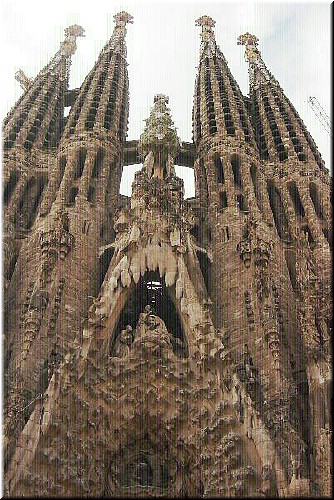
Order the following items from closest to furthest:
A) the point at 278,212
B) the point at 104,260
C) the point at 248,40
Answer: the point at 104,260, the point at 278,212, the point at 248,40

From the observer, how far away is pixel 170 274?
1889 centimetres

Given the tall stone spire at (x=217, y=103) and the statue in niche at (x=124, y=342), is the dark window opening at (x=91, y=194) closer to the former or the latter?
the tall stone spire at (x=217, y=103)

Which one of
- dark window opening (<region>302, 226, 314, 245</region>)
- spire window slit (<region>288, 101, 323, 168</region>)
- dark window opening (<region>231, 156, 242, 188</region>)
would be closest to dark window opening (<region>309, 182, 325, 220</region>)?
dark window opening (<region>302, 226, 314, 245</region>)

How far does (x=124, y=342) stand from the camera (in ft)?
58.5

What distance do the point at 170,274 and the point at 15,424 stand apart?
5.70m

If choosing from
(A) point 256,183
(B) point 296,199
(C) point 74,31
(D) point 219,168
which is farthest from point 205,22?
(B) point 296,199

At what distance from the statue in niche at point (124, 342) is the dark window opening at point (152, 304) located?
3.42 ft

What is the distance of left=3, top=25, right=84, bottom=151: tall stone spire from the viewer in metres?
27.1

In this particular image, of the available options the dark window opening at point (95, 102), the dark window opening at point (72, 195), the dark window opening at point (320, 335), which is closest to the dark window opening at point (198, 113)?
the dark window opening at point (95, 102)

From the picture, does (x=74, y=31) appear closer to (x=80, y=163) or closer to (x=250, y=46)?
(x=250, y=46)

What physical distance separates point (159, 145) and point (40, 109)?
771cm

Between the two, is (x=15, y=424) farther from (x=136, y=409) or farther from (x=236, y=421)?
(x=236, y=421)

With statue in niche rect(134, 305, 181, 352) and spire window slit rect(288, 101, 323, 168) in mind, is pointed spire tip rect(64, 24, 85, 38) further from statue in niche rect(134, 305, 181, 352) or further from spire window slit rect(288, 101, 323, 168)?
statue in niche rect(134, 305, 181, 352)

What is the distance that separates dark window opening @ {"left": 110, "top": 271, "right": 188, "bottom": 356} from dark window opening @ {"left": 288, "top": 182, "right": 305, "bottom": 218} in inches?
277
